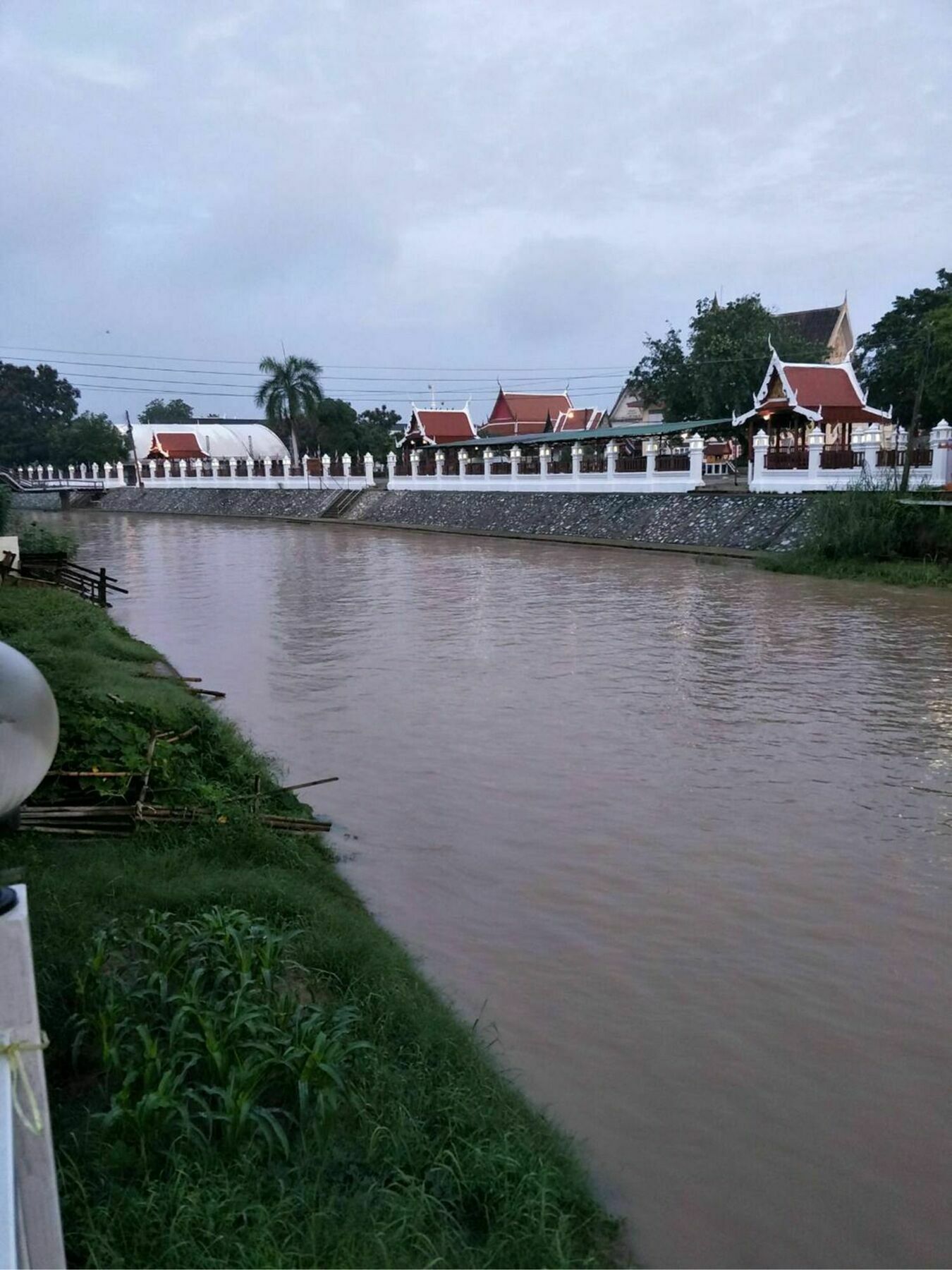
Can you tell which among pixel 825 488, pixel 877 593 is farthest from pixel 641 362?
pixel 877 593

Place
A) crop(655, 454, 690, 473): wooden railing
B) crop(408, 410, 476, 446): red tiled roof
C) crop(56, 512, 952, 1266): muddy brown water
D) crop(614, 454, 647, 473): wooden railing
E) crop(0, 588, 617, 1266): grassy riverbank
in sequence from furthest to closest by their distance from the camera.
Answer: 1. crop(408, 410, 476, 446): red tiled roof
2. crop(614, 454, 647, 473): wooden railing
3. crop(655, 454, 690, 473): wooden railing
4. crop(56, 512, 952, 1266): muddy brown water
5. crop(0, 588, 617, 1266): grassy riverbank

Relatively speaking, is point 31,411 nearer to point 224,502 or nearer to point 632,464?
point 224,502

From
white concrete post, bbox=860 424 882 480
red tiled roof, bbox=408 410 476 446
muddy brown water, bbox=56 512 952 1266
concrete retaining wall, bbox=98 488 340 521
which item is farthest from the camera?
red tiled roof, bbox=408 410 476 446

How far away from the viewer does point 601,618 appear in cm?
1614

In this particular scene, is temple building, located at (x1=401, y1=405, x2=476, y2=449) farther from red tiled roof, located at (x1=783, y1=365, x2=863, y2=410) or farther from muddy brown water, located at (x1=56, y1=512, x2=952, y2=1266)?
muddy brown water, located at (x1=56, y1=512, x2=952, y2=1266)

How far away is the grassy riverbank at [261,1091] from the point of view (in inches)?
111

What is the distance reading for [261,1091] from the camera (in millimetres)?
3387

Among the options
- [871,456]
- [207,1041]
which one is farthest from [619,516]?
[207,1041]

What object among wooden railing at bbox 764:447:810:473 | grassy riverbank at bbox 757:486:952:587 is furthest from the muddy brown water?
wooden railing at bbox 764:447:810:473

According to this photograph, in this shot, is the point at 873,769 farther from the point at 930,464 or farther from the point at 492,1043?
the point at 930,464

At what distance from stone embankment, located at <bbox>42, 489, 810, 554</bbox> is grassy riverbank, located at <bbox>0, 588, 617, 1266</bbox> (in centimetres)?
2003

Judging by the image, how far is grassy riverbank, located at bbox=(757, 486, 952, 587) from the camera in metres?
20.4

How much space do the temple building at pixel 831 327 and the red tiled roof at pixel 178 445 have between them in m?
37.8

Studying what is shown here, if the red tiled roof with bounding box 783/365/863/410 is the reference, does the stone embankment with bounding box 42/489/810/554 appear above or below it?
below
